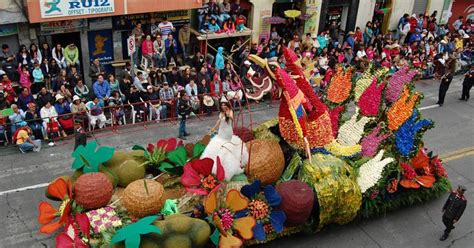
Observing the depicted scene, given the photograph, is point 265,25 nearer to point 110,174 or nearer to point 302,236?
point 302,236

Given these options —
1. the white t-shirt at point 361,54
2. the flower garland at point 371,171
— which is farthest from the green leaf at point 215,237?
the white t-shirt at point 361,54

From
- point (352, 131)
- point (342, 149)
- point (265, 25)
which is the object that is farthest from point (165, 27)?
point (342, 149)

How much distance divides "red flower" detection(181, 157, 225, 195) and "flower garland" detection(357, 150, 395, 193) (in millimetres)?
3206

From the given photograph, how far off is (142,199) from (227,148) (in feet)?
6.82

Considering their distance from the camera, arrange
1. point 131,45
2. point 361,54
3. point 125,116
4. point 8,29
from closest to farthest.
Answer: point 8,29 → point 125,116 → point 131,45 → point 361,54

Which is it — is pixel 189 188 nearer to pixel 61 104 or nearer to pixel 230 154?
pixel 230 154

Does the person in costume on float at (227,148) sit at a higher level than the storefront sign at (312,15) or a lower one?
lower

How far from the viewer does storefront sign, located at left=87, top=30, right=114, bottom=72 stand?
17.6 metres

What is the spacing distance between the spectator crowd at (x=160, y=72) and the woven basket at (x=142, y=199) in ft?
11.1

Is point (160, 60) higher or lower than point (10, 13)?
lower

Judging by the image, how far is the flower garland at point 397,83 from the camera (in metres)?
12.1

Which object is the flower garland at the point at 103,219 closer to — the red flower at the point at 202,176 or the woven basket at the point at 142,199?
the woven basket at the point at 142,199

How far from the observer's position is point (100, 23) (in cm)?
1730

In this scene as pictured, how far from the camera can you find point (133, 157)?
448 inches
